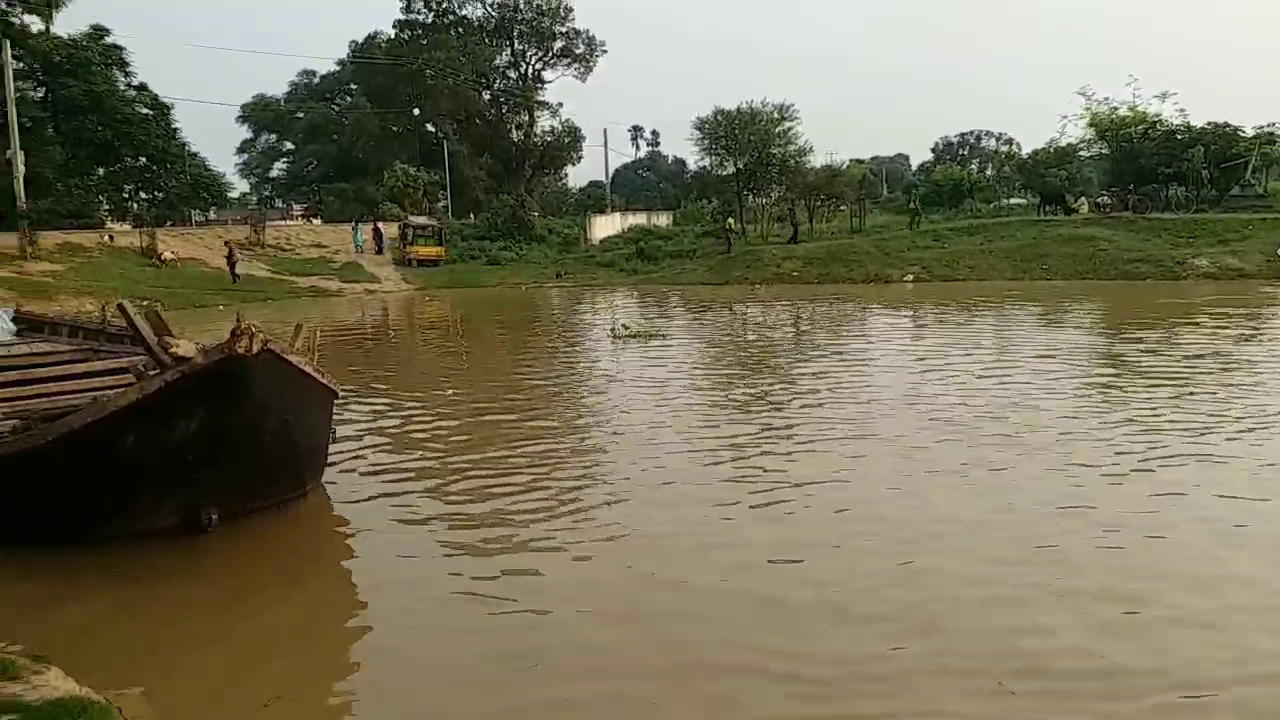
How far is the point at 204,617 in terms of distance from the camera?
6.37m

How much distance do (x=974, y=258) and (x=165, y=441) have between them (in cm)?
2972

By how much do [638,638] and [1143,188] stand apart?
135ft

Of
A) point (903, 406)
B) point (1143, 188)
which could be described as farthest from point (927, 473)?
point (1143, 188)

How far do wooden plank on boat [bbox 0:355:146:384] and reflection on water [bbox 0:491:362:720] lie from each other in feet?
5.57

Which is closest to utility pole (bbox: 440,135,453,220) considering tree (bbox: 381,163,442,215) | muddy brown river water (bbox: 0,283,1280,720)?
tree (bbox: 381,163,442,215)

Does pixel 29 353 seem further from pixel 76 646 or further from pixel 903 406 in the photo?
pixel 903 406

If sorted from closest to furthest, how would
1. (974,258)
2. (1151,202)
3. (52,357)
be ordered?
(52,357) < (974,258) < (1151,202)

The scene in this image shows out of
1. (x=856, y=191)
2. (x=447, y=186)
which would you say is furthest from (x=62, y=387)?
(x=447, y=186)

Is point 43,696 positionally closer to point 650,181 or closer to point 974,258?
point 974,258

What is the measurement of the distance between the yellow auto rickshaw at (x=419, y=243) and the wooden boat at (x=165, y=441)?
32521 millimetres

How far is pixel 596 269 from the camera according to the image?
1598 inches

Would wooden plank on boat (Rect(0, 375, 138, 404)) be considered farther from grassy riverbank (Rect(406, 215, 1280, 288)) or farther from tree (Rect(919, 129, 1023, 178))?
tree (Rect(919, 129, 1023, 178))

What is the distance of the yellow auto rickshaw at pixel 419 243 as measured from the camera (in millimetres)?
40750

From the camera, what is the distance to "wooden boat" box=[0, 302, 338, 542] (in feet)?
23.4
